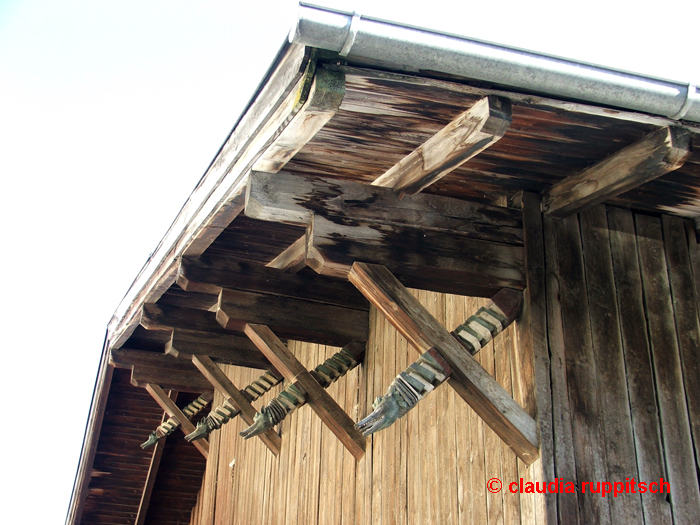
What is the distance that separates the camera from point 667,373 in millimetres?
2766

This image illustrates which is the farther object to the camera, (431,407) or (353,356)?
(353,356)

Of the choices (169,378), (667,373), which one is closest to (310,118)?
(667,373)

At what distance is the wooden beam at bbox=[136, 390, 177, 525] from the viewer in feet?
25.6

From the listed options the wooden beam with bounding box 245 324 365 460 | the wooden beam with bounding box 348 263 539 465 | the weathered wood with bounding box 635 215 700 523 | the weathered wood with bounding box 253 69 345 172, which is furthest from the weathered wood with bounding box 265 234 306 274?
the weathered wood with bounding box 635 215 700 523

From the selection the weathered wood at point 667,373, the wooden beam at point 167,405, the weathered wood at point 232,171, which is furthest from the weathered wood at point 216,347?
the weathered wood at point 667,373

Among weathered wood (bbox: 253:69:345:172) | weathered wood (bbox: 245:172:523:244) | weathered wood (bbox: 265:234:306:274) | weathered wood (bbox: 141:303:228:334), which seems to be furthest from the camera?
weathered wood (bbox: 141:303:228:334)

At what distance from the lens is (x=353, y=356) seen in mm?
4266

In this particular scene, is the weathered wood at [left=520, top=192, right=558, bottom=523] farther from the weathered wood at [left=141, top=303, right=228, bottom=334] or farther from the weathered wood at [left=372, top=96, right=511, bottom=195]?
the weathered wood at [left=141, top=303, right=228, bottom=334]

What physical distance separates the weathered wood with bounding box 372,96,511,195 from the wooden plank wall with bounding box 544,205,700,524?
2.07ft

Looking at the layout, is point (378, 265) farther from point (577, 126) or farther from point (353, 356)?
point (353, 356)

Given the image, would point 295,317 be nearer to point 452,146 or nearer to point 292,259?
point 292,259

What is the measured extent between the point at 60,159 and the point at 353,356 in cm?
1913

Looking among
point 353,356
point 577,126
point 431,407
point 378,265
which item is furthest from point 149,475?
point 577,126

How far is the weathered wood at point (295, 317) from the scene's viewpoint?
3910 mm
